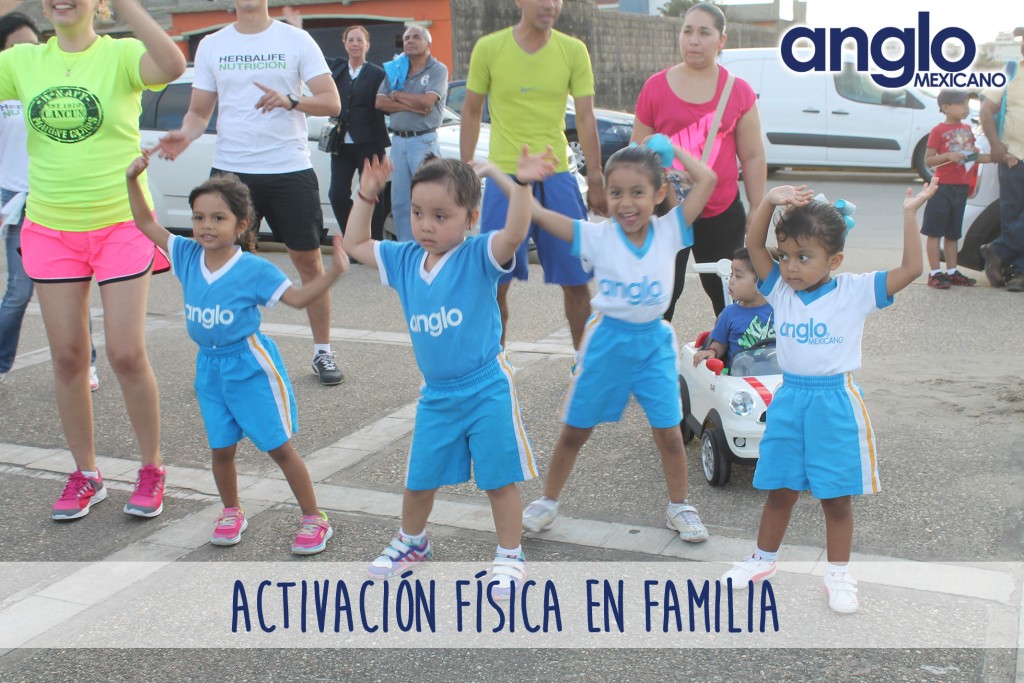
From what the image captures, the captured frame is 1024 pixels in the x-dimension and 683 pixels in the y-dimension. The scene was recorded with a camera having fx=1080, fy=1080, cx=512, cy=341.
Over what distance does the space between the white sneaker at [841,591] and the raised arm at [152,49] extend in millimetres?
2847

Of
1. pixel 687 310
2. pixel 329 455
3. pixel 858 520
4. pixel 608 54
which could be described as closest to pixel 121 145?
Answer: pixel 329 455

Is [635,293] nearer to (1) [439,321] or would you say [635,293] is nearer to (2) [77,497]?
(1) [439,321]

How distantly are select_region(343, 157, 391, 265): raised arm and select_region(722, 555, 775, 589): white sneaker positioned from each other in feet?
5.02

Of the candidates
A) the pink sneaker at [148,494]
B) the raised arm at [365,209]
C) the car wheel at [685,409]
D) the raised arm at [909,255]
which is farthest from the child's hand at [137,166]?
the raised arm at [909,255]

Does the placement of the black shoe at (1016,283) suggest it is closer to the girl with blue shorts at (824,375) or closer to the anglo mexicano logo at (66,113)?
the girl with blue shorts at (824,375)

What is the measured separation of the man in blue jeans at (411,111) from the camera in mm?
8531

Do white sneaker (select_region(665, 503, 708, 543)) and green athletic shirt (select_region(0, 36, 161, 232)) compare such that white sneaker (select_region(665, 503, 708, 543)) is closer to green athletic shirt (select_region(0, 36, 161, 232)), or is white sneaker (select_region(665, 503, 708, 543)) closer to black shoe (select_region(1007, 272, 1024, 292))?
green athletic shirt (select_region(0, 36, 161, 232))

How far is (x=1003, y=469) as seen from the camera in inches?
171

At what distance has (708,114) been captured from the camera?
15.9 feet

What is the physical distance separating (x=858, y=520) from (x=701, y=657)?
1.16 meters

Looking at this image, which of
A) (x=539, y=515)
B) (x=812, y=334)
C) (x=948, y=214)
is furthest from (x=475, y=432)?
(x=948, y=214)

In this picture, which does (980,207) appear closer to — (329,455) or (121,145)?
(329,455)

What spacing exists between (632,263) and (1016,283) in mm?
5314

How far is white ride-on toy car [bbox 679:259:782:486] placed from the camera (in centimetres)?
420
